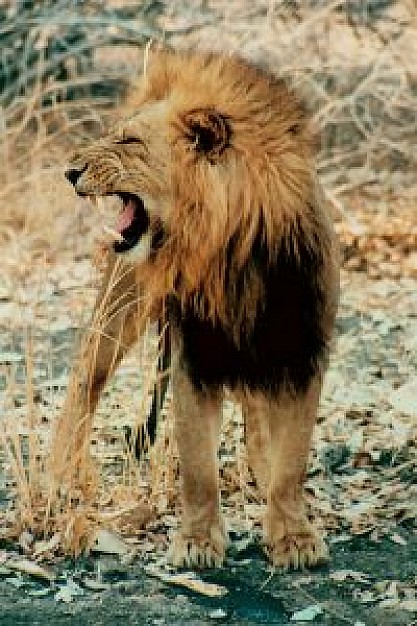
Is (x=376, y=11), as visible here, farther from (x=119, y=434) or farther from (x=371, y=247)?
(x=119, y=434)

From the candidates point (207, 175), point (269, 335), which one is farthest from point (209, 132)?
point (269, 335)

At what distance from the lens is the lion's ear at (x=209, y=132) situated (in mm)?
3129

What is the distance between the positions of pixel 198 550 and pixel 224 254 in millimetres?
717

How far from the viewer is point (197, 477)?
3.42 meters

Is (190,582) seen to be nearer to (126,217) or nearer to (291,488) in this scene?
(291,488)

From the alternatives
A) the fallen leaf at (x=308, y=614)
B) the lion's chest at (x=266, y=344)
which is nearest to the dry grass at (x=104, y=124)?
the lion's chest at (x=266, y=344)

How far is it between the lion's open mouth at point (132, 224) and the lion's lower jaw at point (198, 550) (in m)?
0.72

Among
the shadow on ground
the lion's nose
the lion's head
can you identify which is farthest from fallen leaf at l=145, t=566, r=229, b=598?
the lion's nose

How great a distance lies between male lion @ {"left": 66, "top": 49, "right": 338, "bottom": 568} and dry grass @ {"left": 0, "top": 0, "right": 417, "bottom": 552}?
444 mm

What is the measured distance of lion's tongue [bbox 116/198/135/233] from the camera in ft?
10.6

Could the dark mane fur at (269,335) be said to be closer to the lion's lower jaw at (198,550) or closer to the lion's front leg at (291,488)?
the lion's front leg at (291,488)

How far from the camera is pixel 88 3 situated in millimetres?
7234

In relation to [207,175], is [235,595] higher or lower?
lower

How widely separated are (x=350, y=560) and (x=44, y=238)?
10.5 ft
